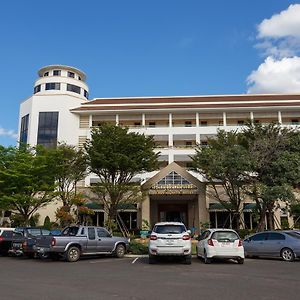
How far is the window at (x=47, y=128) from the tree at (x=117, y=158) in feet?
80.1

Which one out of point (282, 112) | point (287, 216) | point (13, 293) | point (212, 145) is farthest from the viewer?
point (282, 112)

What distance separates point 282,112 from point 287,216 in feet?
62.4

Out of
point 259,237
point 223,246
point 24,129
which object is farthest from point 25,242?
point 24,129

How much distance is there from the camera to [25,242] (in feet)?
58.2

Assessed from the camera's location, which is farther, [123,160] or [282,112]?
[282,112]

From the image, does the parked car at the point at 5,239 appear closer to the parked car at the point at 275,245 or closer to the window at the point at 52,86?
the parked car at the point at 275,245

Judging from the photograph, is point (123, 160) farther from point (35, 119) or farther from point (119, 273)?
point (35, 119)

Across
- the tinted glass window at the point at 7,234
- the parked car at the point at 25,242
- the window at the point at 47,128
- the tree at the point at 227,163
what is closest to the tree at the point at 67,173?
the tree at the point at 227,163

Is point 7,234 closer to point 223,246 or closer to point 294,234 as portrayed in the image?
point 223,246

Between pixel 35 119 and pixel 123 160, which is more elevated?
pixel 35 119

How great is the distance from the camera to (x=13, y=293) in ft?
28.0

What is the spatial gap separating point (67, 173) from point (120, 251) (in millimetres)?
17541

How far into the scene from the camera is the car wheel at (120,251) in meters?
18.0

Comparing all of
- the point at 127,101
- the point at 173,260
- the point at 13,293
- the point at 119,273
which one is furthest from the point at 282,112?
the point at 13,293
